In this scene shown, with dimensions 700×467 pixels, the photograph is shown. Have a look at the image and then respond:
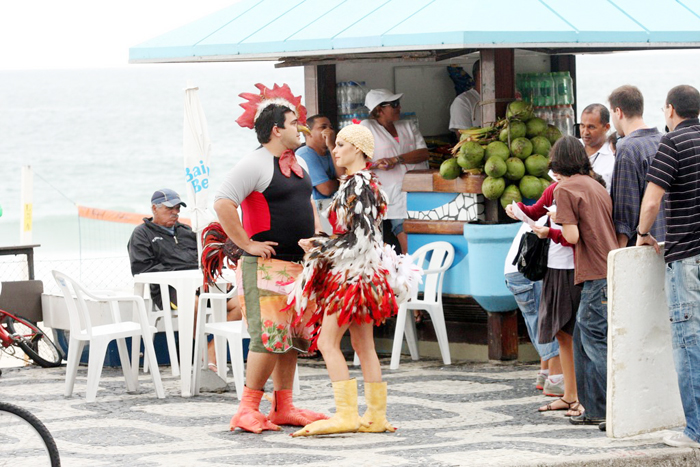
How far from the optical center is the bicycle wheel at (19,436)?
5.53 m

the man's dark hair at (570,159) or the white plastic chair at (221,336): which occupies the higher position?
the man's dark hair at (570,159)

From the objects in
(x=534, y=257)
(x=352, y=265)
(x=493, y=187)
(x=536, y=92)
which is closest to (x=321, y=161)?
(x=493, y=187)

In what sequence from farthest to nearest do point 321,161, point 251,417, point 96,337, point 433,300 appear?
point 321,161 < point 433,300 < point 96,337 < point 251,417

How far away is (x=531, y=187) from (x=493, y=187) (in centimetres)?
28

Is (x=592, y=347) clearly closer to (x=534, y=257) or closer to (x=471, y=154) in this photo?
(x=534, y=257)

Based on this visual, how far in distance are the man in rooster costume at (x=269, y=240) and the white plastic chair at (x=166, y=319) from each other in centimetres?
183

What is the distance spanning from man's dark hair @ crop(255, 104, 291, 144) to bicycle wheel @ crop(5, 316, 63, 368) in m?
3.98

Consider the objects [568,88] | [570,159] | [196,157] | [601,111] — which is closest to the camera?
[570,159]

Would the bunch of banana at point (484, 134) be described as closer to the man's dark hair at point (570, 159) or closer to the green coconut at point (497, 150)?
the green coconut at point (497, 150)

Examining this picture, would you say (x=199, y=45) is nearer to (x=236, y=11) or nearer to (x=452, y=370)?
(x=236, y=11)

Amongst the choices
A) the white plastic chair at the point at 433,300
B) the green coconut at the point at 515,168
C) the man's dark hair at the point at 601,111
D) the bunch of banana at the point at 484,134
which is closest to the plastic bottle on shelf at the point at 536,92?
the bunch of banana at the point at 484,134

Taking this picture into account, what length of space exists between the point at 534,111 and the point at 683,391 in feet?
13.6

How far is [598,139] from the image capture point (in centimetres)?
830

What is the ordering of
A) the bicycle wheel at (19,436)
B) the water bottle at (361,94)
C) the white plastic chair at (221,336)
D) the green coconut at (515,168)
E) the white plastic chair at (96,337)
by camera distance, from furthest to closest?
the water bottle at (361,94), the green coconut at (515,168), the white plastic chair at (96,337), the white plastic chair at (221,336), the bicycle wheel at (19,436)
